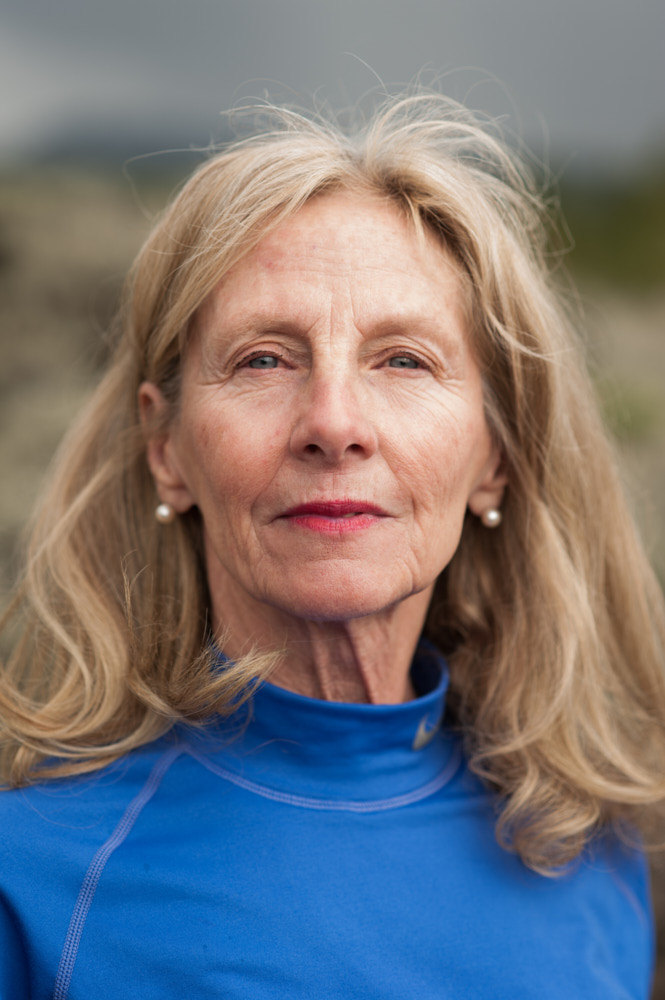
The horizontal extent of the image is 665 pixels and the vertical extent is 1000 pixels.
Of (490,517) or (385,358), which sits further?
(490,517)

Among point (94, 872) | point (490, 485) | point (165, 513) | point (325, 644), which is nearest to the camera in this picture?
point (94, 872)

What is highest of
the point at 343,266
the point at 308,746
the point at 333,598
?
the point at 343,266

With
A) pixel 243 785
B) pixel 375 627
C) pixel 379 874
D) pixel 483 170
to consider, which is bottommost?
pixel 379 874

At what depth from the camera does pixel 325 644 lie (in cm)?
200

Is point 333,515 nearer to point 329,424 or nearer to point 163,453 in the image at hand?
point 329,424

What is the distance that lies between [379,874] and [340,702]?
1.20 feet

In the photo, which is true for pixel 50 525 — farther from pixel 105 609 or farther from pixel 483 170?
pixel 483 170

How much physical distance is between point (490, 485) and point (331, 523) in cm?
63

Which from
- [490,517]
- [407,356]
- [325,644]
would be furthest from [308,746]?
[407,356]

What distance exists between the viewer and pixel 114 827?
178cm

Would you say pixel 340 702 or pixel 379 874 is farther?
pixel 340 702

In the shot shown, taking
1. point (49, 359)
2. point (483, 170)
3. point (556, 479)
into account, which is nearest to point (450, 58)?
point (49, 359)

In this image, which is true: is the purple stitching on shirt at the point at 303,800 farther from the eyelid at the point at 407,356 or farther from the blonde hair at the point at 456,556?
the eyelid at the point at 407,356

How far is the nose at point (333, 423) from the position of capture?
5.66ft
